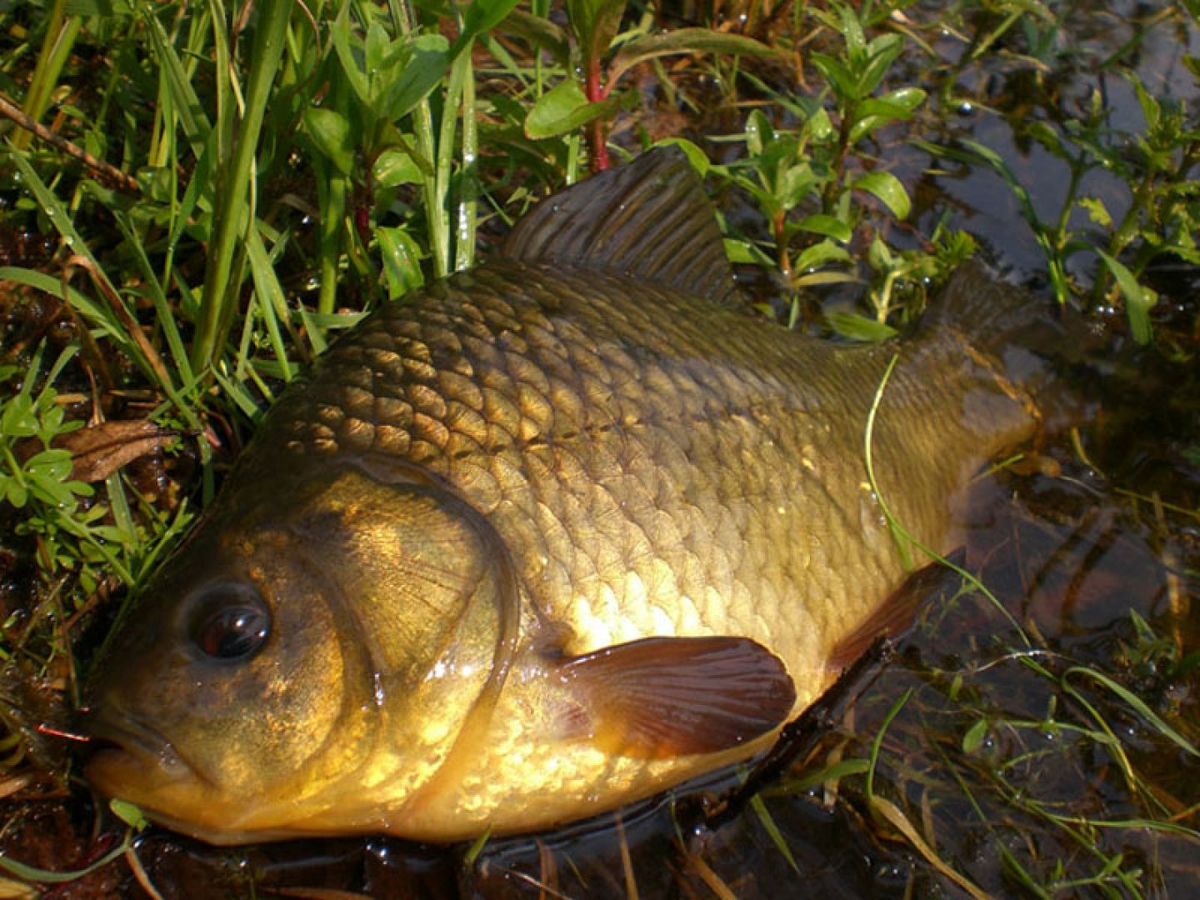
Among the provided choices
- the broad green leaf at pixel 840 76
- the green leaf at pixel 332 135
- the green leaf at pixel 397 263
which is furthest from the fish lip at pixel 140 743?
the broad green leaf at pixel 840 76

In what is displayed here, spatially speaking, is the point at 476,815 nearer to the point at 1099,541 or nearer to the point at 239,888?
the point at 239,888

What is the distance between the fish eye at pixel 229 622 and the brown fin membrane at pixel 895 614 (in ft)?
3.86

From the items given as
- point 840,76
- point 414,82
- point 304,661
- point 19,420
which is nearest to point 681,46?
point 840,76

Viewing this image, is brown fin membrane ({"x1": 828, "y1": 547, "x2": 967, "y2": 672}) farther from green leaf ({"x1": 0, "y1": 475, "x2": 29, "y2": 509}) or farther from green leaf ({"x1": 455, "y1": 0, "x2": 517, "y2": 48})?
green leaf ({"x1": 0, "y1": 475, "x2": 29, "y2": 509})

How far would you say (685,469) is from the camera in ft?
6.95

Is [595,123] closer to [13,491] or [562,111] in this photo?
[562,111]

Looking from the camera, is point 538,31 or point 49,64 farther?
point 538,31

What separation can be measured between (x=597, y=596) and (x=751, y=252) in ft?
5.73

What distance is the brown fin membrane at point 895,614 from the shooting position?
231cm

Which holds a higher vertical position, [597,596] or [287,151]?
[287,151]

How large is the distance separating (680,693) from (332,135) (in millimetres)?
1403

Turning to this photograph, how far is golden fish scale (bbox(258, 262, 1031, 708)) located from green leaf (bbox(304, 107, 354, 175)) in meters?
0.38

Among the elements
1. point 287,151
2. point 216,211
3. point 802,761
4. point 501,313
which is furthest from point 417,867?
point 287,151

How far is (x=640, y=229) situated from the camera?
2.58 m
